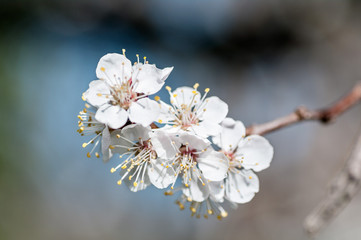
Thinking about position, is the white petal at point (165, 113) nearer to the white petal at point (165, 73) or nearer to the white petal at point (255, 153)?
the white petal at point (165, 73)

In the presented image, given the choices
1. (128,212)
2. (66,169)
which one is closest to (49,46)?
(66,169)

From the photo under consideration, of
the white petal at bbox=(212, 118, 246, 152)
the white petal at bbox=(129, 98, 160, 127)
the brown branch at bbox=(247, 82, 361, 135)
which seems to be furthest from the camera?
the brown branch at bbox=(247, 82, 361, 135)

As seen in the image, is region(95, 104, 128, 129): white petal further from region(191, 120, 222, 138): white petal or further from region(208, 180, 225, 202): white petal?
region(208, 180, 225, 202): white petal

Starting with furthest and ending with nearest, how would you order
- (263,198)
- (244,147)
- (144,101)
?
1. (263,198)
2. (244,147)
3. (144,101)

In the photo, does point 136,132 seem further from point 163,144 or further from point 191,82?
point 191,82

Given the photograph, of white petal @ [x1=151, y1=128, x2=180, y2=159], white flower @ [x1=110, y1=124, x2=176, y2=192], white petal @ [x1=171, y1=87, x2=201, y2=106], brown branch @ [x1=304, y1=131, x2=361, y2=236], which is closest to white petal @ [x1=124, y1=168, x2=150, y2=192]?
white flower @ [x1=110, y1=124, x2=176, y2=192]

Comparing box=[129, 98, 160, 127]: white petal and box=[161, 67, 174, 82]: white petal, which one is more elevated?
box=[161, 67, 174, 82]: white petal

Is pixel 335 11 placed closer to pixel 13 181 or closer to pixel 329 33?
pixel 329 33

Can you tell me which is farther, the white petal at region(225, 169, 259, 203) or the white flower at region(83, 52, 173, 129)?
the white petal at region(225, 169, 259, 203)
